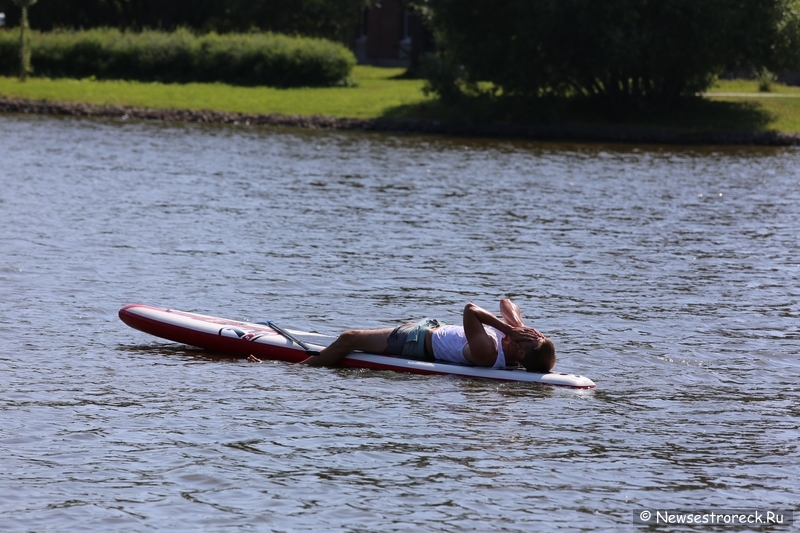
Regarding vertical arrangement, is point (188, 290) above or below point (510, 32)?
below

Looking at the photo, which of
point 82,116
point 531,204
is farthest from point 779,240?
point 82,116

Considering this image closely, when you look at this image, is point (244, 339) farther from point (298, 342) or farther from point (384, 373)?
point (384, 373)

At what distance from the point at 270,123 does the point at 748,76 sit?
21792 millimetres

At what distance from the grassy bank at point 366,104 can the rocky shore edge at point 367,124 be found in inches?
21.1

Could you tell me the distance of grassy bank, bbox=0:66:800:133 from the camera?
3684cm

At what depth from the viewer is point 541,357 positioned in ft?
35.7

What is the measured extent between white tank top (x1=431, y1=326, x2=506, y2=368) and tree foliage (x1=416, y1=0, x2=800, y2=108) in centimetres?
2434

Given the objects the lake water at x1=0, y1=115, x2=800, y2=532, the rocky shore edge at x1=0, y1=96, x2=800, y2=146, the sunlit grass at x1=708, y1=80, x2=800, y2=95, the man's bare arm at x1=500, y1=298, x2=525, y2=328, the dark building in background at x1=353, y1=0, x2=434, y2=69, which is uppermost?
the dark building in background at x1=353, y1=0, x2=434, y2=69

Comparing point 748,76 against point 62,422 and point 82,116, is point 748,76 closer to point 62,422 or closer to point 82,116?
point 82,116

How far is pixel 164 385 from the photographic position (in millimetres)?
10609

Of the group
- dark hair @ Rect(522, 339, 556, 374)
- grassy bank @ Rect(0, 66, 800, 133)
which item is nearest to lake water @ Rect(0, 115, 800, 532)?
dark hair @ Rect(522, 339, 556, 374)

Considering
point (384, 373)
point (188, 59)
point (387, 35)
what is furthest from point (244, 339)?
point (387, 35)

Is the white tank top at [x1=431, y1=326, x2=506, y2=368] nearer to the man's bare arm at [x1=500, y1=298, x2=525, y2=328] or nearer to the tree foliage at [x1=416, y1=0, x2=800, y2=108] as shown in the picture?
the man's bare arm at [x1=500, y1=298, x2=525, y2=328]

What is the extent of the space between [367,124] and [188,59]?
32.4 ft
